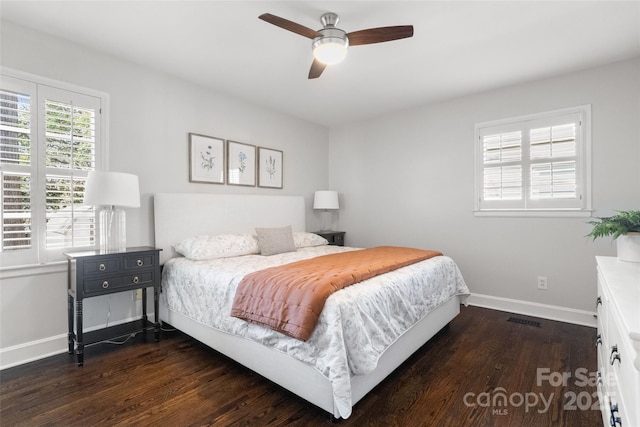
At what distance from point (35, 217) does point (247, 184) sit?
83.0 inches

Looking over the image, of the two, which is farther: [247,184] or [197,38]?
[247,184]

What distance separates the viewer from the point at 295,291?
6.07 ft

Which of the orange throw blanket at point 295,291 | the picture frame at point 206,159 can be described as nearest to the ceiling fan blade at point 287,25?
the orange throw blanket at point 295,291

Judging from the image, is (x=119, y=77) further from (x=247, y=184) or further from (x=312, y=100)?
(x=312, y=100)

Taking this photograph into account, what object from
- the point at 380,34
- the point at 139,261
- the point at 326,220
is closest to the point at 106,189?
the point at 139,261

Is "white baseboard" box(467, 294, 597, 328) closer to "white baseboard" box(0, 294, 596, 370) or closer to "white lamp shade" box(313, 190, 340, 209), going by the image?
"white baseboard" box(0, 294, 596, 370)

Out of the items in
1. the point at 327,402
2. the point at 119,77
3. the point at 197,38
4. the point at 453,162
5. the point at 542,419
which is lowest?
the point at 542,419

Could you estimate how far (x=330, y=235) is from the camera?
186 inches

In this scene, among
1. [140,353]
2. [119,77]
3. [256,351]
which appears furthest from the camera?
[119,77]

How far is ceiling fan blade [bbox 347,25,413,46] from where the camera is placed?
80.7 inches

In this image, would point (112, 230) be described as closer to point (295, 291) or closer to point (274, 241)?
point (274, 241)

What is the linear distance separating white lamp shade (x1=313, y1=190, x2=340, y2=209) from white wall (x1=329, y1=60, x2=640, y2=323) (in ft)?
1.16

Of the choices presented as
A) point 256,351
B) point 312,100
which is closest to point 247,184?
point 312,100

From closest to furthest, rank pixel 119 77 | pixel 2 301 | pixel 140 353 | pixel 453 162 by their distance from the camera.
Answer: pixel 2 301, pixel 140 353, pixel 119 77, pixel 453 162
